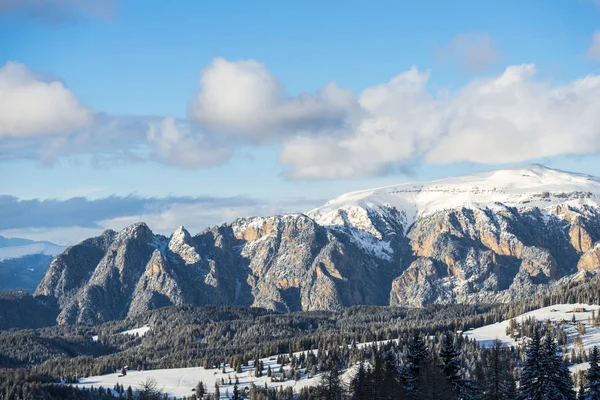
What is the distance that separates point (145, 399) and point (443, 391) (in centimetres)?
7744

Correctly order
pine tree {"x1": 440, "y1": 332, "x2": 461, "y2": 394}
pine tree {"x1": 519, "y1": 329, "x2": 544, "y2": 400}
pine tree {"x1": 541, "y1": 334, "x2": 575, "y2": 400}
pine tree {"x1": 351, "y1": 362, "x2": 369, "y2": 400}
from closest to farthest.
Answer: pine tree {"x1": 541, "y1": 334, "x2": 575, "y2": 400} < pine tree {"x1": 519, "y1": 329, "x2": 544, "y2": 400} < pine tree {"x1": 440, "y1": 332, "x2": 461, "y2": 394} < pine tree {"x1": 351, "y1": 362, "x2": 369, "y2": 400}

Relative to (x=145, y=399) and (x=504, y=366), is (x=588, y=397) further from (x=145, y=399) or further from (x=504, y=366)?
(x=145, y=399)

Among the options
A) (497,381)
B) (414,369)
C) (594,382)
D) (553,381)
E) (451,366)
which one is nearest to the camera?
(497,381)

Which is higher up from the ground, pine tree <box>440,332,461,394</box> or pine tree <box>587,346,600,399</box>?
pine tree <box>440,332,461,394</box>

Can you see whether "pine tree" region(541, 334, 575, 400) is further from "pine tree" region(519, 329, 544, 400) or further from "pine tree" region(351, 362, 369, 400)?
"pine tree" region(351, 362, 369, 400)

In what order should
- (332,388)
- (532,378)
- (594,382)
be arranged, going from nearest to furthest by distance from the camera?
(532,378)
(594,382)
(332,388)

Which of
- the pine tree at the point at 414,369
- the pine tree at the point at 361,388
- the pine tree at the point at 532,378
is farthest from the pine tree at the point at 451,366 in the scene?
the pine tree at the point at 361,388

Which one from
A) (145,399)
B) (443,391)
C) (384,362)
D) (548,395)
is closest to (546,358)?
(548,395)

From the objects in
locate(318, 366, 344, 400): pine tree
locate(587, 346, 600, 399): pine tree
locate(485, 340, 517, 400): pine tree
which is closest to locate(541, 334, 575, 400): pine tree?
locate(587, 346, 600, 399): pine tree

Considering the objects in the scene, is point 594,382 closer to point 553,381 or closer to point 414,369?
point 553,381

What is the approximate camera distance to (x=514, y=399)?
148 meters

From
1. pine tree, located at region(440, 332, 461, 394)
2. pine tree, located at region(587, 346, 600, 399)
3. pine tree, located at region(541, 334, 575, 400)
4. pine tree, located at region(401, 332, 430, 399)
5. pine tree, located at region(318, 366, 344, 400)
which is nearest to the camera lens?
pine tree, located at region(541, 334, 575, 400)

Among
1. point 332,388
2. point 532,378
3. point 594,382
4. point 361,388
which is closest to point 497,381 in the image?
point 532,378

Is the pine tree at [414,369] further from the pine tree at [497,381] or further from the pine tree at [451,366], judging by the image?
the pine tree at [497,381]
